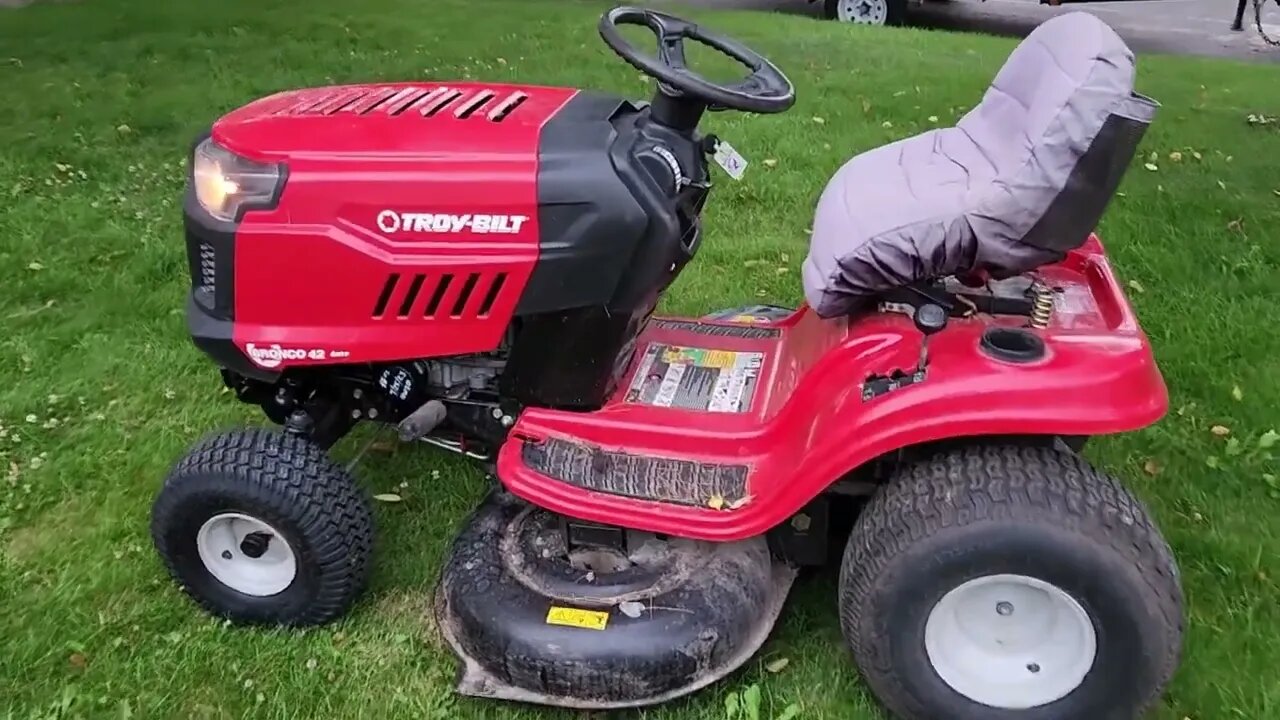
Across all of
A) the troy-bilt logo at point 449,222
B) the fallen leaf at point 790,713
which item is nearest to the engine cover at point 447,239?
the troy-bilt logo at point 449,222

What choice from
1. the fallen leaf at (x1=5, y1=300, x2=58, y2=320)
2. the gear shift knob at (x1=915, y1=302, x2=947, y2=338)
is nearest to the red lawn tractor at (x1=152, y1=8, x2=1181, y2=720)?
the gear shift knob at (x1=915, y1=302, x2=947, y2=338)

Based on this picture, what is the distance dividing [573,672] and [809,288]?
94 centimetres

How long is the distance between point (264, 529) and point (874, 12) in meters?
9.11

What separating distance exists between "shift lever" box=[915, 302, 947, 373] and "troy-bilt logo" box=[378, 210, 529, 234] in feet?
2.73

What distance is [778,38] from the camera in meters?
8.42

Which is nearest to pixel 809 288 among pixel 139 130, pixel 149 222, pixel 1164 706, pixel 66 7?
pixel 1164 706

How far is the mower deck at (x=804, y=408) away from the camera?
2.29m

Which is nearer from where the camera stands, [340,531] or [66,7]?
[340,531]

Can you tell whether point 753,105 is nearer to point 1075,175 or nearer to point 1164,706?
point 1075,175

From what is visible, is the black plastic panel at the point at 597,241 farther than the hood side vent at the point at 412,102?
No

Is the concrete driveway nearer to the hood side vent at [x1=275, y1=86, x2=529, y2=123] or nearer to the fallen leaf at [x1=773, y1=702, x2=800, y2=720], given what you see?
the hood side vent at [x1=275, y1=86, x2=529, y2=123]

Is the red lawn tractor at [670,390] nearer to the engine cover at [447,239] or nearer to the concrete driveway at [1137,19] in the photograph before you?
the engine cover at [447,239]

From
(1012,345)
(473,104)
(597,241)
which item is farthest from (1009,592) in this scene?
(473,104)

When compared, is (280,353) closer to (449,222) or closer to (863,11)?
(449,222)
